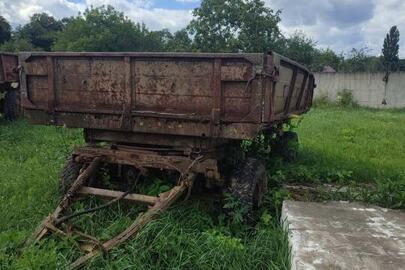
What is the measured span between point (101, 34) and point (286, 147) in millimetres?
36923

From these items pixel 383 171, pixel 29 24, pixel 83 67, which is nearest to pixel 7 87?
pixel 83 67

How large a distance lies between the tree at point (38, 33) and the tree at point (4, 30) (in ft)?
15.6

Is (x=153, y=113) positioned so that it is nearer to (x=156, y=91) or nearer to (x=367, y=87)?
(x=156, y=91)

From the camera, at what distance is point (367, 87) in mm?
25078

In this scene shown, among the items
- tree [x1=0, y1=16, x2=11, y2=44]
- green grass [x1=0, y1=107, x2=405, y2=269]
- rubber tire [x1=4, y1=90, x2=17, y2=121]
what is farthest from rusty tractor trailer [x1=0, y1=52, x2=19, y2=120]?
tree [x1=0, y1=16, x2=11, y2=44]

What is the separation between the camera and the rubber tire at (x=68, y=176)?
4891mm

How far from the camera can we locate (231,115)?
419cm

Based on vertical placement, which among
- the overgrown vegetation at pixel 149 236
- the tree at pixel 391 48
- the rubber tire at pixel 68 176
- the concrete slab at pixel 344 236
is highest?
the tree at pixel 391 48

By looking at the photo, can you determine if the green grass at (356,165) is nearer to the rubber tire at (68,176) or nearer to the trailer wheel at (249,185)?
the trailer wheel at (249,185)

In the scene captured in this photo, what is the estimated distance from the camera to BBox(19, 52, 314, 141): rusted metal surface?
410 centimetres

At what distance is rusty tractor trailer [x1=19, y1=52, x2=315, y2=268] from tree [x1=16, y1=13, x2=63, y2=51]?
47.5m

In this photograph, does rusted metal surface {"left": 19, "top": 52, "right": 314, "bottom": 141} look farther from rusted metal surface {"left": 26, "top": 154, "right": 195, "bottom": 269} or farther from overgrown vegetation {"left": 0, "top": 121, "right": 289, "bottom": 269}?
overgrown vegetation {"left": 0, "top": 121, "right": 289, "bottom": 269}

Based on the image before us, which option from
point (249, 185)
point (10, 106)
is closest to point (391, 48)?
point (10, 106)

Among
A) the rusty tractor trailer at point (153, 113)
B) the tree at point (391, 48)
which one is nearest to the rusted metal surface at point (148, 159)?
the rusty tractor trailer at point (153, 113)
